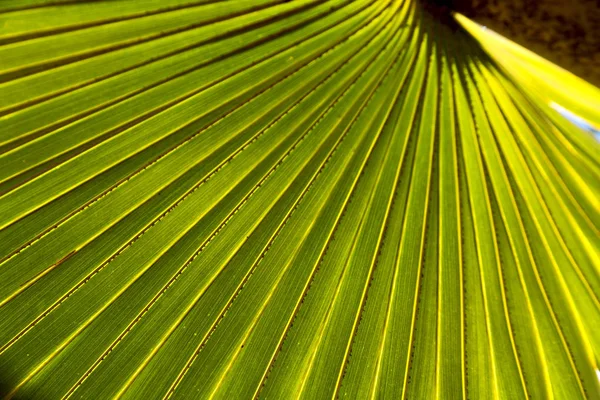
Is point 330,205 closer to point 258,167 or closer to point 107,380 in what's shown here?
point 258,167

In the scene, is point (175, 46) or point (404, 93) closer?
point (175, 46)

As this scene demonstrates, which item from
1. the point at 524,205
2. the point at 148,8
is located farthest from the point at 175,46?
the point at 524,205

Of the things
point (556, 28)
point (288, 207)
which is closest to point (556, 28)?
point (556, 28)

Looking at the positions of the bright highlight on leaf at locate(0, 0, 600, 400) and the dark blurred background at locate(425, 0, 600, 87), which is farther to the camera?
the bright highlight on leaf at locate(0, 0, 600, 400)

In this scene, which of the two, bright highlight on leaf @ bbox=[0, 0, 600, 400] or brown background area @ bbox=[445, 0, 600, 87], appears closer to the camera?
brown background area @ bbox=[445, 0, 600, 87]

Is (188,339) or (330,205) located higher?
(330,205)

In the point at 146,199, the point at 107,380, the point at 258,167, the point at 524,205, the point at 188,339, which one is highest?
the point at 524,205

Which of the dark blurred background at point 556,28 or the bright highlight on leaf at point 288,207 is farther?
the bright highlight on leaf at point 288,207
